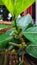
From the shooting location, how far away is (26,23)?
68 centimetres

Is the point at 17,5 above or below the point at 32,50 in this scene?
above

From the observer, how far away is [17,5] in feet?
1.64

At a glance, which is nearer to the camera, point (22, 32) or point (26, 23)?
point (22, 32)

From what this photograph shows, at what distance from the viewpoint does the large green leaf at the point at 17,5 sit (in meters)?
0.50

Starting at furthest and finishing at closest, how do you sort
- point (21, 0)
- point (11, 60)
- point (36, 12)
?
point (36, 12) → point (11, 60) → point (21, 0)

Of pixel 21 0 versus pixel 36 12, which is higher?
pixel 21 0

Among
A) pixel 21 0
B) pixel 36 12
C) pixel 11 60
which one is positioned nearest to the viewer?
pixel 21 0

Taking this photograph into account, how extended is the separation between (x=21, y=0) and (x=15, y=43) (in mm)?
142

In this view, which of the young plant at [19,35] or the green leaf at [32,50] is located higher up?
the young plant at [19,35]

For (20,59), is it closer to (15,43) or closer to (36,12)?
(15,43)

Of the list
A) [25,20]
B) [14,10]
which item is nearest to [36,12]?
[25,20]

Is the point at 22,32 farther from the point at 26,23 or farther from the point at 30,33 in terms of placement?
the point at 26,23

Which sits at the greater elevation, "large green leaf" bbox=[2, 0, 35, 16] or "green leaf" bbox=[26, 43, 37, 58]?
"large green leaf" bbox=[2, 0, 35, 16]

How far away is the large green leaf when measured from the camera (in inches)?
19.6
